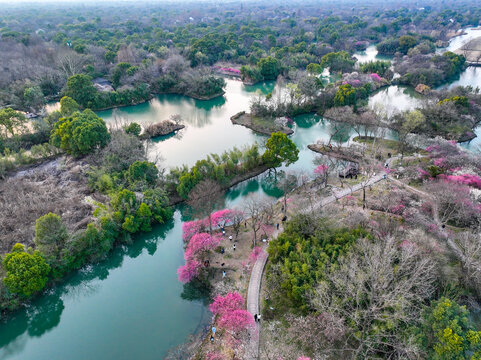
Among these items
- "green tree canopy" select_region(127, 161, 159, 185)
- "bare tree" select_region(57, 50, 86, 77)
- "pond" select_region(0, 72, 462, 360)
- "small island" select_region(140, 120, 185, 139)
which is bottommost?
"pond" select_region(0, 72, 462, 360)

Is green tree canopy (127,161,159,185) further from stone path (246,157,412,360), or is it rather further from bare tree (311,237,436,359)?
bare tree (311,237,436,359)

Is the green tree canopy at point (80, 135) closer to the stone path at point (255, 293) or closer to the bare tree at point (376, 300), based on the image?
the stone path at point (255, 293)

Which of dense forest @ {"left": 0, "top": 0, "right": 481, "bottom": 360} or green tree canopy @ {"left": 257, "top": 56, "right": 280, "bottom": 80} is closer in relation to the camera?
dense forest @ {"left": 0, "top": 0, "right": 481, "bottom": 360}

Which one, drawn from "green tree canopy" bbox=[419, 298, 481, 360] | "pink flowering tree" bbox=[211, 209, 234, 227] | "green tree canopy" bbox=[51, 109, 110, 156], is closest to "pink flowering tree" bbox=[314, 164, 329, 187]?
"pink flowering tree" bbox=[211, 209, 234, 227]

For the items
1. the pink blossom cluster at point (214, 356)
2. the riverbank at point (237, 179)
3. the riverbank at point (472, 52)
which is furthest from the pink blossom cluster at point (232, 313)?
Answer: the riverbank at point (472, 52)

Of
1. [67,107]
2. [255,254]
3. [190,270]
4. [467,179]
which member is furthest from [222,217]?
[67,107]

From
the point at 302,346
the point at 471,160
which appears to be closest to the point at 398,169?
the point at 471,160
